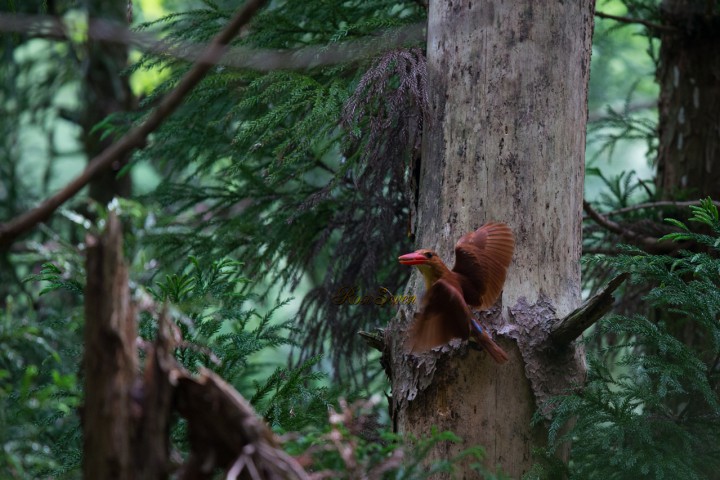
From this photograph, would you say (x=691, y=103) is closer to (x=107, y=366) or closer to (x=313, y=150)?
(x=313, y=150)

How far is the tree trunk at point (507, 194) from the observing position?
10.2 ft

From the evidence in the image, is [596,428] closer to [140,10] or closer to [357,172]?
[357,172]

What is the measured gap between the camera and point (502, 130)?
10.6 feet

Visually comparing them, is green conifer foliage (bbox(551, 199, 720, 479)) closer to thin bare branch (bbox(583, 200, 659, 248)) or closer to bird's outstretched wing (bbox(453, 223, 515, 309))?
bird's outstretched wing (bbox(453, 223, 515, 309))

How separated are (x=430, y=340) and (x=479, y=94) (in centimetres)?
106

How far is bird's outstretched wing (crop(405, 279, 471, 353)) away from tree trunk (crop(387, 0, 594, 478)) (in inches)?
9.5

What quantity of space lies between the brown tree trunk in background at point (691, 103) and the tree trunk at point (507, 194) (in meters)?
1.90

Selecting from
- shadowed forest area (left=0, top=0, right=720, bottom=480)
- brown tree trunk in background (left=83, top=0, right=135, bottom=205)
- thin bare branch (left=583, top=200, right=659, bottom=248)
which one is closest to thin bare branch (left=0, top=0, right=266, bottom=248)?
shadowed forest area (left=0, top=0, right=720, bottom=480)

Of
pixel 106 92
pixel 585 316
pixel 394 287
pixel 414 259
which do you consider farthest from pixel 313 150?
pixel 106 92

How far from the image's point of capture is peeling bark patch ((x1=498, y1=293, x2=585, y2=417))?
312 cm

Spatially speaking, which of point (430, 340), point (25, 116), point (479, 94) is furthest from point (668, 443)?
point (25, 116)

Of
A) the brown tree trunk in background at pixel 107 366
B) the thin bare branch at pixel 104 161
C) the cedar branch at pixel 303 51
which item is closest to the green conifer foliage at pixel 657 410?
the cedar branch at pixel 303 51

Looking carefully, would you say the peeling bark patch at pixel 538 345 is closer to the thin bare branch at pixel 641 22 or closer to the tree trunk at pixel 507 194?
the tree trunk at pixel 507 194

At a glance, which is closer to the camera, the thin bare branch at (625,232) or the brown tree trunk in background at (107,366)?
the brown tree trunk in background at (107,366)
